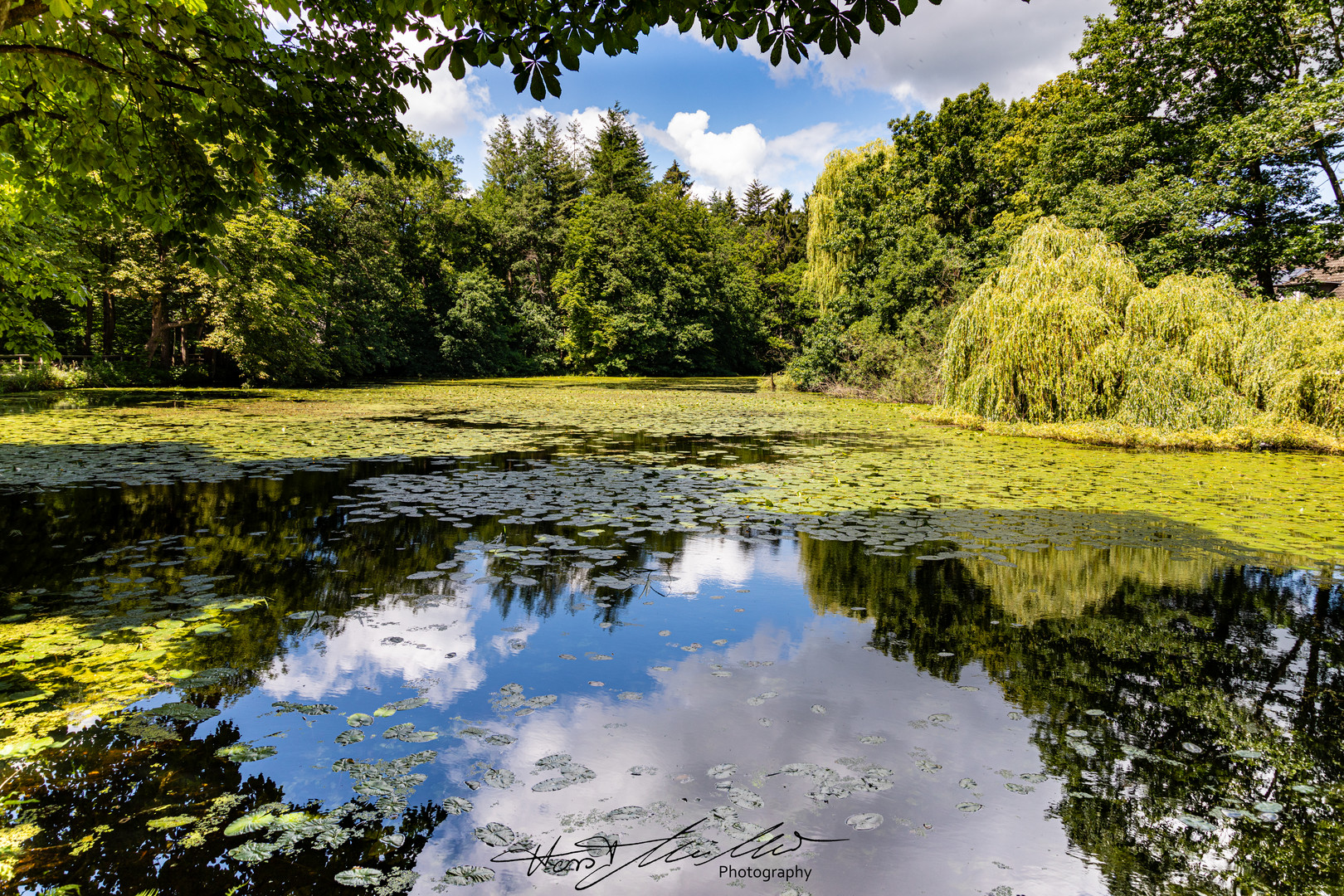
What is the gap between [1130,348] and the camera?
12547 mm

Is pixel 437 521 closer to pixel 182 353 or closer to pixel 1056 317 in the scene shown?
pixel 1056 317

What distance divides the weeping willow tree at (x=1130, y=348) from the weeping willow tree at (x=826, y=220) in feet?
48.7

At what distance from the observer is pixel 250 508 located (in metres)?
6.91

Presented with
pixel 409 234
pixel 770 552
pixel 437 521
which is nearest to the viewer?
pixel 770 552

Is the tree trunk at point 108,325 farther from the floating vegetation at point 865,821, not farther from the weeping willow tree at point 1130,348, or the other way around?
the floating vegetation at point 865,821

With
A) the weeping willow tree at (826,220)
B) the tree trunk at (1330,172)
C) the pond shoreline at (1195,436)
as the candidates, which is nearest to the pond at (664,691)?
the pond shoreline at (1195,436)

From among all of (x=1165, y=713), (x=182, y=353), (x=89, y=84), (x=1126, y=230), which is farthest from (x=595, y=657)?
(x=182, y=353)

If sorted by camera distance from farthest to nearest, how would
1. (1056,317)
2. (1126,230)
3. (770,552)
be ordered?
(1126,230)
(1056,317)
(770,552)

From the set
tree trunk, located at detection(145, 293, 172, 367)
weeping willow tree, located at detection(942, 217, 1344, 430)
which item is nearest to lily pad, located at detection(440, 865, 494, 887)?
weeping willow tree, located at detection(942, 217, 1344, 430)

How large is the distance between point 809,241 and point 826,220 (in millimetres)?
1503

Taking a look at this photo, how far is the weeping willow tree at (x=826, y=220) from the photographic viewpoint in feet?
96.2

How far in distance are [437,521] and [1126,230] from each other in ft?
65.9

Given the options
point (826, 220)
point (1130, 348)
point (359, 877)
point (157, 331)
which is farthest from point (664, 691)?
point (826, 220)

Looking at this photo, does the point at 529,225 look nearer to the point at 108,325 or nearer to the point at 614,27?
the point at 108,325
